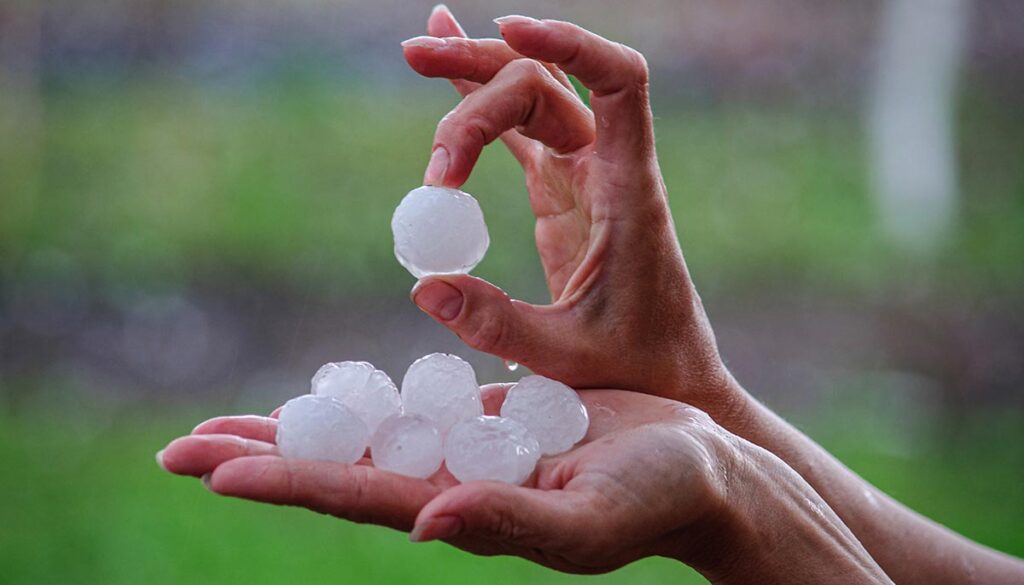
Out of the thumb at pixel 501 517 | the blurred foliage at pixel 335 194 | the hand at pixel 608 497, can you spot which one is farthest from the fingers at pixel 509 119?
the blurred foliage at pixel 335 194

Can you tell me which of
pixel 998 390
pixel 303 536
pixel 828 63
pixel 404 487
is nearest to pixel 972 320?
pixel 998 390

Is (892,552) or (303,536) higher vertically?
(892,552)

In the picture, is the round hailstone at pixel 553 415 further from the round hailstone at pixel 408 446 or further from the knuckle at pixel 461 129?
the knuckle at pixel 461 129

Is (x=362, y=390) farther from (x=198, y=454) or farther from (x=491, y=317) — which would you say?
(x=198, y=454)

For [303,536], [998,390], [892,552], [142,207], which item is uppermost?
[142,207]

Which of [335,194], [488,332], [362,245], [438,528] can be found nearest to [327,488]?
[438,528]

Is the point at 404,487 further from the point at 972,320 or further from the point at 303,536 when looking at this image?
the point at 972,320
